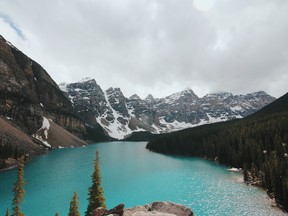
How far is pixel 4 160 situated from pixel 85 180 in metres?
40.5

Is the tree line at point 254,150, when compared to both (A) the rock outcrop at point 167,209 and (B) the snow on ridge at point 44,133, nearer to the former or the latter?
(A) the rock outcrop at point 167,209

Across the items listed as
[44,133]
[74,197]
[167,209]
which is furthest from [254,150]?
[44,133]

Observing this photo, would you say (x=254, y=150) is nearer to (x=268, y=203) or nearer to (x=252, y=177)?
(x=252, y=177)

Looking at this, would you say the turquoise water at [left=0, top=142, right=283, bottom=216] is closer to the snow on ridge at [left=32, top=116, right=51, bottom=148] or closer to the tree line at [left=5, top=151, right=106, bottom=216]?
the tree line at [left=5, top=151, right=106, bottom=216]

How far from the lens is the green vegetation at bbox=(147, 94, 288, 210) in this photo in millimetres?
59844

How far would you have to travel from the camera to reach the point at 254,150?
9556 cm

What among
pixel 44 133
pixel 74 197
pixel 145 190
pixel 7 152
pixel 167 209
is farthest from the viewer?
pixel 44 133

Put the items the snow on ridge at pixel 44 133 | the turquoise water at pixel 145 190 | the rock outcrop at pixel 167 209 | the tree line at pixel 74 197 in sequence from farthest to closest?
the snow on ridge at pixel 44 133, the turquoise water at pixel 145 190, the tree line at pixel 74 197, the rock outcrop at pixel 167 209

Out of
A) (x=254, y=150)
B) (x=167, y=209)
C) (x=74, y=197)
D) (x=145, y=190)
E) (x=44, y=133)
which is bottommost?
(x=145, y=190)

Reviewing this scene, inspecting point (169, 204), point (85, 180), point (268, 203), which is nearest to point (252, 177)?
point (268, 203)

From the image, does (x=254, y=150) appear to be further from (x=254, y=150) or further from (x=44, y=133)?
(x=44, y=133)

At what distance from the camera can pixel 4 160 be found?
99438mm

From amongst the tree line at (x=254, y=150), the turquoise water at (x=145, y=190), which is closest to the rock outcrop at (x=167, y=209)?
the turquoise water at (x=145, y=190)

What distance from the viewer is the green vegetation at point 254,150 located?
59.8m
